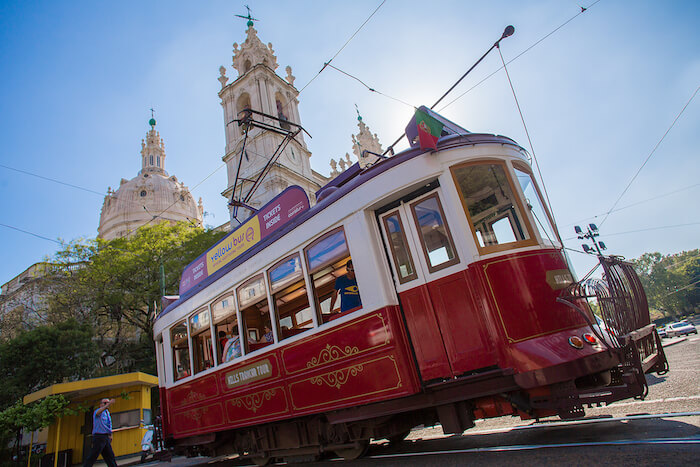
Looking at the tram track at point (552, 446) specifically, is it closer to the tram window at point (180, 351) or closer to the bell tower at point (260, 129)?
the tram window at point (180, 351)

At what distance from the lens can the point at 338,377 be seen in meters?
4.57

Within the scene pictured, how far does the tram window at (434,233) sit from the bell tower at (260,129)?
24.2 meters

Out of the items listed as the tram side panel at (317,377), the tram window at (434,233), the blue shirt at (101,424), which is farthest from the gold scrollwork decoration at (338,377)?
the blue shirt at (101,424)

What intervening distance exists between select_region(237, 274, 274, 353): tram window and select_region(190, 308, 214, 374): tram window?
1.08m

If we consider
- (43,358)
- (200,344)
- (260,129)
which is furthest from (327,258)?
(260,129)

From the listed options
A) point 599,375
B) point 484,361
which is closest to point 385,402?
point 484,361

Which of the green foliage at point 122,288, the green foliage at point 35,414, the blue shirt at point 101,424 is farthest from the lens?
the green foliage at point 122,288

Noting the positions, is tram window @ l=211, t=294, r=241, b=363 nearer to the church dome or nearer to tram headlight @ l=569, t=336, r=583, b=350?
tram headlight @ l=569, t=336, r=583, b=350

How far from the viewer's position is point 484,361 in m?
3.74

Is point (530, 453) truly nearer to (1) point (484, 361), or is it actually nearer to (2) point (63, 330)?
(1) point (484, 361)

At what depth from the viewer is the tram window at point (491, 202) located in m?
4.29

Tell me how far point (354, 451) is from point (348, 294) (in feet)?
6.38

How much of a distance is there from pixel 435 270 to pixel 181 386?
19.1ft

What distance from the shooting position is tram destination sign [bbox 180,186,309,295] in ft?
18.9
